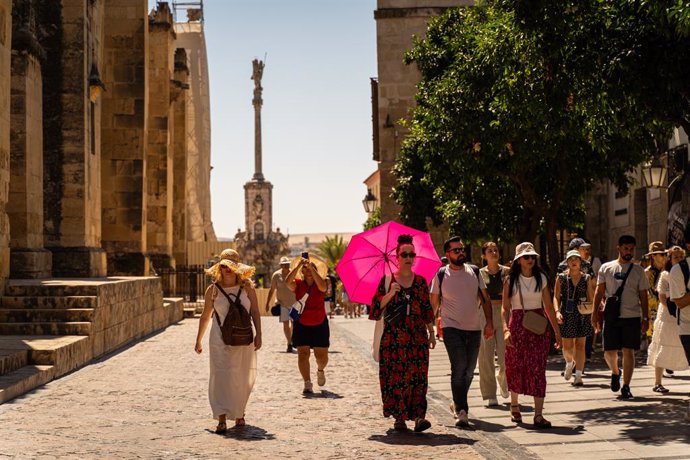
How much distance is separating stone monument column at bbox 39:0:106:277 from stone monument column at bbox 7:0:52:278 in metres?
2.04

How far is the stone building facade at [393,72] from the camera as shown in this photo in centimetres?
4025

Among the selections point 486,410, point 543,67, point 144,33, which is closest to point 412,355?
point 486,410

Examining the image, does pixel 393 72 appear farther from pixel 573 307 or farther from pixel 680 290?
pixel 680 290

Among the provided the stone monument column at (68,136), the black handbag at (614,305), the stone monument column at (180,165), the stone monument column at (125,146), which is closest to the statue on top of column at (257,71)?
the stone monument column at (180,165)

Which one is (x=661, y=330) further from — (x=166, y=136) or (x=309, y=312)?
(x=166, y=136)

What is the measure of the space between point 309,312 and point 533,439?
483 centimetres

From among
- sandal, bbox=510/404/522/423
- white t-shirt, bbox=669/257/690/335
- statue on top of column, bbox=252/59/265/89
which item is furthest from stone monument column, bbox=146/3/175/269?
statue on top of column, bbox=252/59/265/89

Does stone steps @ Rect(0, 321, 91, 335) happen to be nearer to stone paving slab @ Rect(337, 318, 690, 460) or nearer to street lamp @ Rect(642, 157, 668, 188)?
stone paving slab @ Rect(337, 318, 690, 460)

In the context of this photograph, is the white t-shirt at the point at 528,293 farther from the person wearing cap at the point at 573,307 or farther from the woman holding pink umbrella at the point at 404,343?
the person wearing cap at the point at 573,307

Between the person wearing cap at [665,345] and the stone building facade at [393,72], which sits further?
the stone building facade at [393,72]

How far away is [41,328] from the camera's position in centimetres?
1661

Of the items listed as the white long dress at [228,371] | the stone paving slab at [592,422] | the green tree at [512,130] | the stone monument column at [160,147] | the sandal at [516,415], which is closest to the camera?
the stone paving slab at [592,422]

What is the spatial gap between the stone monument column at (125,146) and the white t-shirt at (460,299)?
19605 mm

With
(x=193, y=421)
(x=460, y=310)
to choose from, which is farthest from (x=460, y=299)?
(x=193, y=421)
